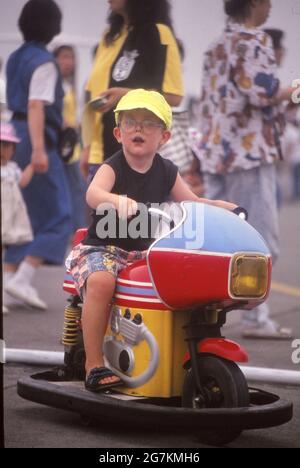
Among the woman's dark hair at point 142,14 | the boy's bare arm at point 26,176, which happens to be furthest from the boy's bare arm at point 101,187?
the boy's bare arm at point 26,176

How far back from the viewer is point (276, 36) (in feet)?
20.6

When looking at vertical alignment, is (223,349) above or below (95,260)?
below

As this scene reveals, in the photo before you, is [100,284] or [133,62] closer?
[100,284]

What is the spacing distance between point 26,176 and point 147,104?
130 inches

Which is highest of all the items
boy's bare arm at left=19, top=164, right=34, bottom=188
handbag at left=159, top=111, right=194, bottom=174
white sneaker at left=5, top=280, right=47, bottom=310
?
handbag at left=159, top=111, right=194, bottom=174

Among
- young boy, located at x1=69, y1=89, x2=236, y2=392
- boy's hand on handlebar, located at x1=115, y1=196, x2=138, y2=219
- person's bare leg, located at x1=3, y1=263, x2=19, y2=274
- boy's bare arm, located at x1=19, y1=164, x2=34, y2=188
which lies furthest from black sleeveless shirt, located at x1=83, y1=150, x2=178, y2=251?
person's bare leg, located at x1=3, y1=263, x2=19, y2=274

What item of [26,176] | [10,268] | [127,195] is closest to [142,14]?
[127,195]

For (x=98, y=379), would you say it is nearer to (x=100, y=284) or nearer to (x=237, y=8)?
(x=100, y=284)

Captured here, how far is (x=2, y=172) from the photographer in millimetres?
8094

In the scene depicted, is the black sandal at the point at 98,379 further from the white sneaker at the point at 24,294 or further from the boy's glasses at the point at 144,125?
the white sneaker at the point at 24,294

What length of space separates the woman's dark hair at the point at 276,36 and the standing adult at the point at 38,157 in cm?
176

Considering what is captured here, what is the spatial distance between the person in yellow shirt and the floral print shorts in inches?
145

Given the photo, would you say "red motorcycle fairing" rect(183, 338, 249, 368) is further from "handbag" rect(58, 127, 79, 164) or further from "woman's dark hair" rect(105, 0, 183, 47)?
"handbag" rect(58, 127, 79, 164)

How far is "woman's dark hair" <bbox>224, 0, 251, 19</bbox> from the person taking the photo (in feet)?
19.6
